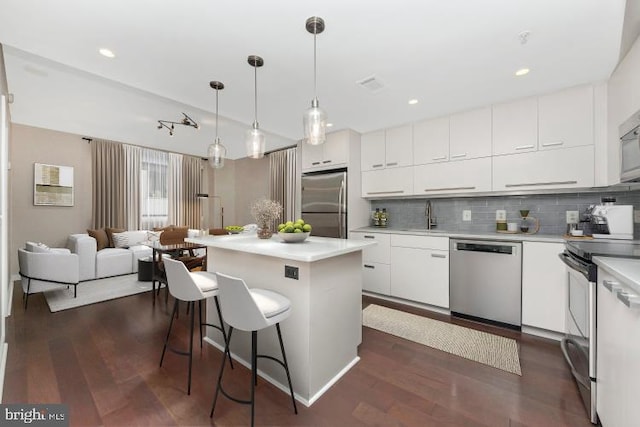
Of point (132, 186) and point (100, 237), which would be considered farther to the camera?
point (132, 186)

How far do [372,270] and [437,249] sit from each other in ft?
3.00

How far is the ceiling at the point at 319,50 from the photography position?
5.05 feet

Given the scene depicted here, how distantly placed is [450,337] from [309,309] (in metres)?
1.65

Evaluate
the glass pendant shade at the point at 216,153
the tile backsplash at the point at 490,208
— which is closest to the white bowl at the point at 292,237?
the glass pendant shade at the point at 216,153

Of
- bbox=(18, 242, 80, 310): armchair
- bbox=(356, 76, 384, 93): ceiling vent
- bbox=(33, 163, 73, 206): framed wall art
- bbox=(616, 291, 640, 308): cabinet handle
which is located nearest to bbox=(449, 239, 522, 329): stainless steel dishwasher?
bbox=(616, 291, 640, 308): cabinet handle

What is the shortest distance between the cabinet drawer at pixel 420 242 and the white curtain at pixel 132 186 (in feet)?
18.2

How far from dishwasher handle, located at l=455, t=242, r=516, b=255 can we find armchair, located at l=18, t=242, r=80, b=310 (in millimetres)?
4805

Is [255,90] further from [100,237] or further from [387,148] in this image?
[100,237]

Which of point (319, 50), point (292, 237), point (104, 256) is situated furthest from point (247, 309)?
point (104, 256)

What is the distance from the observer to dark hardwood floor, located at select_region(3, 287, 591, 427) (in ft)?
4.89

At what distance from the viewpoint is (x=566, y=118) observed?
8.17 ft

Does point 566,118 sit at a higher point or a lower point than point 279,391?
higher

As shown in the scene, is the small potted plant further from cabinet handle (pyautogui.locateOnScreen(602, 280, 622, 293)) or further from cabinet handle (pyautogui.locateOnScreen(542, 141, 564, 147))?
cabinet handle (pyautogui.locateOnScreen(542, 141, 564, 147))

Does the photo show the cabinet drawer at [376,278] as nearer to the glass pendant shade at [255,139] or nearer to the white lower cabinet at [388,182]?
the white lower cabinet at [388,182]
